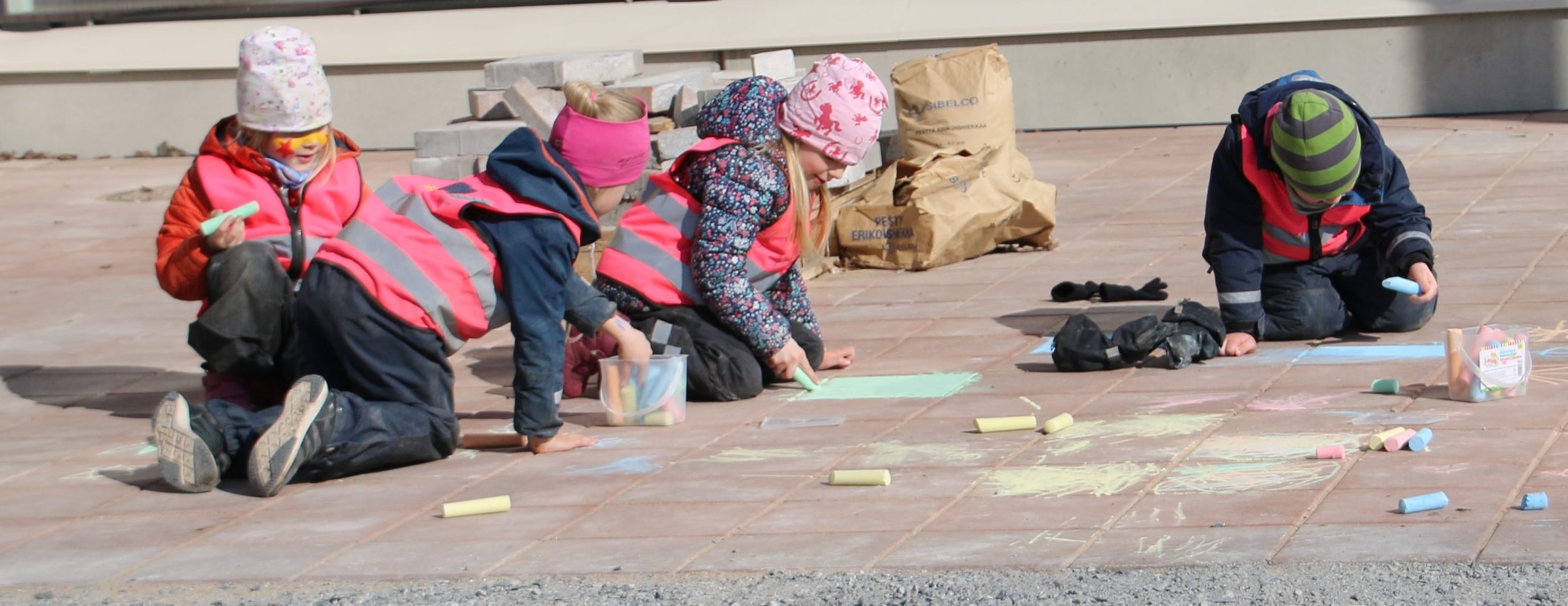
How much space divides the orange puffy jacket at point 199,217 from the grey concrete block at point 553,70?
11.4ft

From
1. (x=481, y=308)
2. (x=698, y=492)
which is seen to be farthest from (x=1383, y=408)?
(x=481, y=308)

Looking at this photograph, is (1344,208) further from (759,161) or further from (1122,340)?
(759,161)

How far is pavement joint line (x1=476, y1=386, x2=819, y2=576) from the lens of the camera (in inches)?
153

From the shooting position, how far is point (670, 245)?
5.55 metres

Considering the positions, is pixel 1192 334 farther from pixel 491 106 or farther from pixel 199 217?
pixel 491 106

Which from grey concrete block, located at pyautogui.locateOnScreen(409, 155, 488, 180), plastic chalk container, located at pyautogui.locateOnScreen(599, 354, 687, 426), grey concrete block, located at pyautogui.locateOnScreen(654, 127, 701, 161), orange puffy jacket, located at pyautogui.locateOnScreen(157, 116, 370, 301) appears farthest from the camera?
grey concrete block, located at pyautogui.locateOnScreen(409, 155, 488, 180)

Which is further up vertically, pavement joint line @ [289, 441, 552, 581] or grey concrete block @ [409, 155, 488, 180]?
grey concrete block @ [409, 155, 488, 180]

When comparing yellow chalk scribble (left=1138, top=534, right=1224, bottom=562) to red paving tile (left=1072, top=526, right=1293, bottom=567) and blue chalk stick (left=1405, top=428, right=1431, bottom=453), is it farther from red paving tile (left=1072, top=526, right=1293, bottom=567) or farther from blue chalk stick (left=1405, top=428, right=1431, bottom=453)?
blue chalk stick (left=1405, top=428, right=1431, bottom=453)

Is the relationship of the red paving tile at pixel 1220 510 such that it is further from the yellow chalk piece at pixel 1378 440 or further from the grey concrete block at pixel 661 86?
the grey concrete block at pixel 661 86

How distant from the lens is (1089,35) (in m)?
12.1

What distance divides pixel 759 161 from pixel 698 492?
4.40ft

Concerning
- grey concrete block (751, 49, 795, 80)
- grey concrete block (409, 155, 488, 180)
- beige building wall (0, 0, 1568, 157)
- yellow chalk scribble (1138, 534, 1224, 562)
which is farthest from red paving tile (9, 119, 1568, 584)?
beige building wall (0, 0, 1568, 157)

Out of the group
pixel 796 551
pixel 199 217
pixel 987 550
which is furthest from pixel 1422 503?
pixel 199 217

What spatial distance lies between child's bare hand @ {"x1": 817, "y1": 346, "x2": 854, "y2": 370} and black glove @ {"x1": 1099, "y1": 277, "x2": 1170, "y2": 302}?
1297 mm
